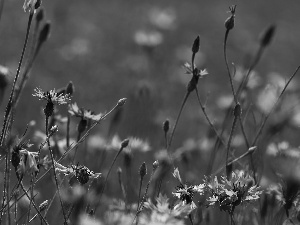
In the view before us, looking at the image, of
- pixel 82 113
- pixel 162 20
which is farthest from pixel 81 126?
pixel 162 20

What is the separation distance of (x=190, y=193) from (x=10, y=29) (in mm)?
4300

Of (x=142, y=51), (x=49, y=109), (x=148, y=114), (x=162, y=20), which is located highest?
(x=162, y=20)

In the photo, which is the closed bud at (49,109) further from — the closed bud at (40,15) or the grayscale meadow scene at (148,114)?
the closed bud at (40,15)

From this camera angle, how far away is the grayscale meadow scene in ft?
3.76

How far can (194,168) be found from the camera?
2148 mm

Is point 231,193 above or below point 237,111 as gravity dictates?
below

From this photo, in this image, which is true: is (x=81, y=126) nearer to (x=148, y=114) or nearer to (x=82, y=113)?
(x=82, y=113)

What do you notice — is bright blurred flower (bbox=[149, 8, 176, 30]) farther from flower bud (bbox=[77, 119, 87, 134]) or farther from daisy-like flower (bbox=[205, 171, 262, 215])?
daisy-like flower (bbox=[205, 171, 262, 215])

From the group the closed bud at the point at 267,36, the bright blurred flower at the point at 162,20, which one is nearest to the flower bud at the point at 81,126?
the closed bud at the point at 267,36

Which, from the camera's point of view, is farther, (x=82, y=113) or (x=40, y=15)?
(x=40, y=15)

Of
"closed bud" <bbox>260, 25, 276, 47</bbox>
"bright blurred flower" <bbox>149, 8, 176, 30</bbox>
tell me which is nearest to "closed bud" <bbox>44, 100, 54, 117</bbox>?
"closed bud" <bbox>260, 25, 276, 47</bbox>

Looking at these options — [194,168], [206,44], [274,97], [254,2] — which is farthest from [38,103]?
[254,2]

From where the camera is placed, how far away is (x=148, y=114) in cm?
240

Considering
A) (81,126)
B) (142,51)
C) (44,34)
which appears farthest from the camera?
(142,51)
